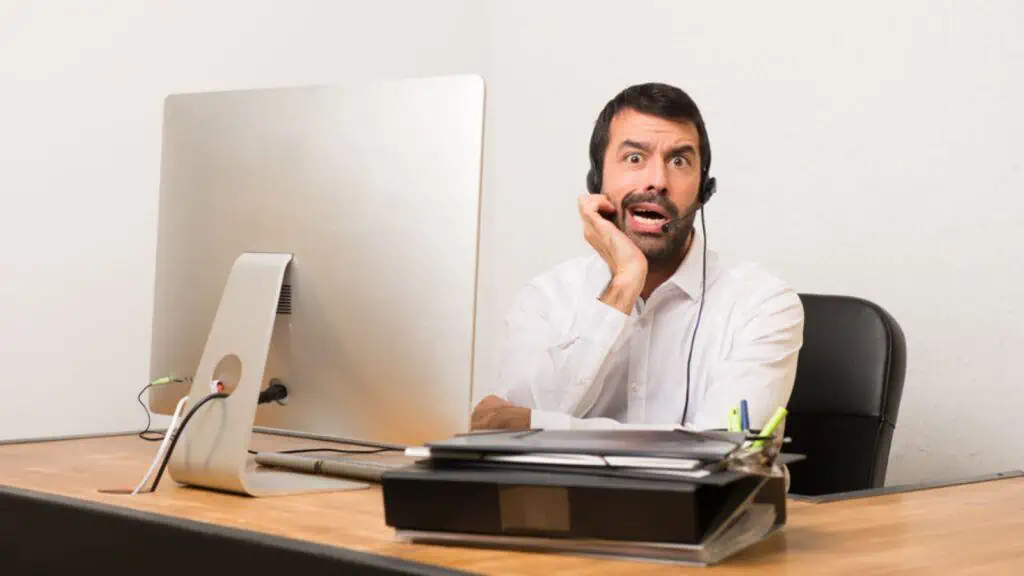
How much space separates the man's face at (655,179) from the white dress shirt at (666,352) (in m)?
0.06

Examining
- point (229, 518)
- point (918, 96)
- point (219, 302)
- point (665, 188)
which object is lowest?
point (229, 518)

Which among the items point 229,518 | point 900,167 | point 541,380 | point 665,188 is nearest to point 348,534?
point 229,518

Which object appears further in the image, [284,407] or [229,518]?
[284,407]

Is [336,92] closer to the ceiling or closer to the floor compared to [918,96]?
closer to the floor

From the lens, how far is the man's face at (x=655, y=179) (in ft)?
6.54

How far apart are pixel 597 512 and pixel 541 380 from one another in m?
0.99

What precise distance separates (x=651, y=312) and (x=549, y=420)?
1.26 feet

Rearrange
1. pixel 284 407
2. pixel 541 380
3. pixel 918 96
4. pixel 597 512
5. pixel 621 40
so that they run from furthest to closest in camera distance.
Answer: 1. pixel 621 40
2. pixel 918 96
3. pixel 541 380
4. pixel 284 407
5. pixel 597 512

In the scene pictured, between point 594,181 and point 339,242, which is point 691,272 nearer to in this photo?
point 594,181

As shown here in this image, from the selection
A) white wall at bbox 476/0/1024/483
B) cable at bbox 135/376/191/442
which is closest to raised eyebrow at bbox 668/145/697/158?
white wall at bbox 476/0/1024/483

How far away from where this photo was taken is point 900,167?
2.46 m

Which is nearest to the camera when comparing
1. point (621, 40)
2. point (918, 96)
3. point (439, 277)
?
point (439, 277)

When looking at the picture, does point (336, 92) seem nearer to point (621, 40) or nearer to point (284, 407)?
point (284, 407)

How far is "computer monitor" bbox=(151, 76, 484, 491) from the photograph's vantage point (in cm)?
123
